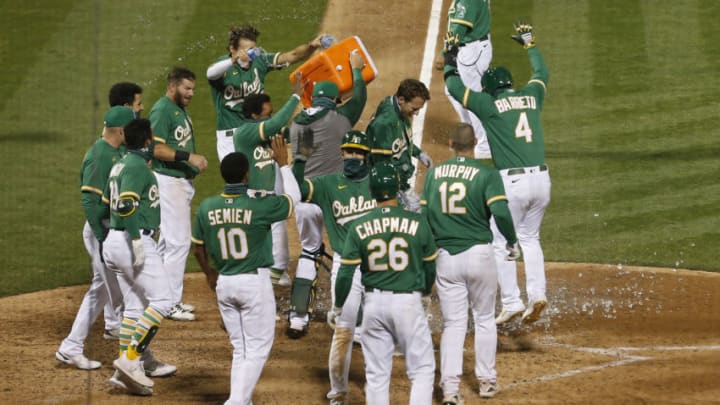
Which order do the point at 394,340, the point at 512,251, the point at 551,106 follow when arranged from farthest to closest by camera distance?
the point at 551,106 < the point at 512,251 < the point at 394,340

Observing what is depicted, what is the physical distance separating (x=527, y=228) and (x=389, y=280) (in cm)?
280

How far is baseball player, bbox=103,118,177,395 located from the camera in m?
8.55

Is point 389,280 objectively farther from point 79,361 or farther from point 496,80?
point 79,361

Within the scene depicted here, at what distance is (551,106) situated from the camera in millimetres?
15688

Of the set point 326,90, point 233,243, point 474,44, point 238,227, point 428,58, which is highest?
point 428,58

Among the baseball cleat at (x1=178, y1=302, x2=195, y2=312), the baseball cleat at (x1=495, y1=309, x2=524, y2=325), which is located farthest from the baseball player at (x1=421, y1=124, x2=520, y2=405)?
the baseball cleat at (x1=178, y1=302, x2=195, y2=312)

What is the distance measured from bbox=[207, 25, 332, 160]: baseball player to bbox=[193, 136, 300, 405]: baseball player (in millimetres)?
2787

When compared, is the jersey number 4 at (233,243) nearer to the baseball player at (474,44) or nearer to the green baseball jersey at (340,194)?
the green baseball jersey at (340,194)

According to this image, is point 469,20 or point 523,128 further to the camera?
point 469,20

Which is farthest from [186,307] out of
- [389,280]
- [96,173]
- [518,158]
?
[389,280]

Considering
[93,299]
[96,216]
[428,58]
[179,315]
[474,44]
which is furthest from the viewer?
[428,58]

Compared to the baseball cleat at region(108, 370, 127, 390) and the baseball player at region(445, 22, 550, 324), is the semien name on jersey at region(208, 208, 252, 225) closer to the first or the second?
the baseball cleat at region(108, 370, 127, 390)

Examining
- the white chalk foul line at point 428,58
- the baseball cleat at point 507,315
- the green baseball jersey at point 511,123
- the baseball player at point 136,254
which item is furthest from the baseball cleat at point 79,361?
the white chalk foul line at point 428,58

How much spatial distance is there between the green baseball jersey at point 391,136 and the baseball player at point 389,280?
1997 mm
